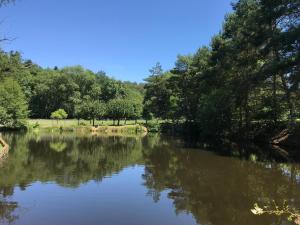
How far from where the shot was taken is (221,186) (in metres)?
16.1

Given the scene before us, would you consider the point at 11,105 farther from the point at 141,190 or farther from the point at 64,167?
the point at 141,190

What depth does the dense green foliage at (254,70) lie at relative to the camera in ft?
90.5

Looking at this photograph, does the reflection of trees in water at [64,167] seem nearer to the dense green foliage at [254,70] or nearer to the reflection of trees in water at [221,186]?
the reflection of trees in water at [221,186]

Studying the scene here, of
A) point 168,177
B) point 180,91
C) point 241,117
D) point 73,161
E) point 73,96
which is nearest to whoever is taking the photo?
point 168,177

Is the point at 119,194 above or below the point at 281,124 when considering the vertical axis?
below

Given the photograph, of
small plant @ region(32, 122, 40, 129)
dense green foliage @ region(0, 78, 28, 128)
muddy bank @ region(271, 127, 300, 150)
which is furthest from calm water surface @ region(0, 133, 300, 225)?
small plant @ region(32, 122, 40, 129)

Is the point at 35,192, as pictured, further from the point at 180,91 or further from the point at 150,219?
the point at 180,91

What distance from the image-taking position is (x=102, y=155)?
92.1ft

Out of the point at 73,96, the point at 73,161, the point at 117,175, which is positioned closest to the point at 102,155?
the point at 73,161

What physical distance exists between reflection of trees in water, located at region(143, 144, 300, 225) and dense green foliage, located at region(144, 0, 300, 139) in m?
9.01

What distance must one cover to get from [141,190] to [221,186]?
3.36 metres

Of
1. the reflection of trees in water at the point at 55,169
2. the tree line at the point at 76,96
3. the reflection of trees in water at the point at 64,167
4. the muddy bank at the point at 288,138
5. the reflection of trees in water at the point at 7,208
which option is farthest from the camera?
the tree line at the point at 76,96

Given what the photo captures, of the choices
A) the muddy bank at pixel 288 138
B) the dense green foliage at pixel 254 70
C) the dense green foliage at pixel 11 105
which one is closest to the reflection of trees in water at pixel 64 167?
the dense green foliage at pixel 254 70

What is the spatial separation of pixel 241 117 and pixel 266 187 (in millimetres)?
25657
